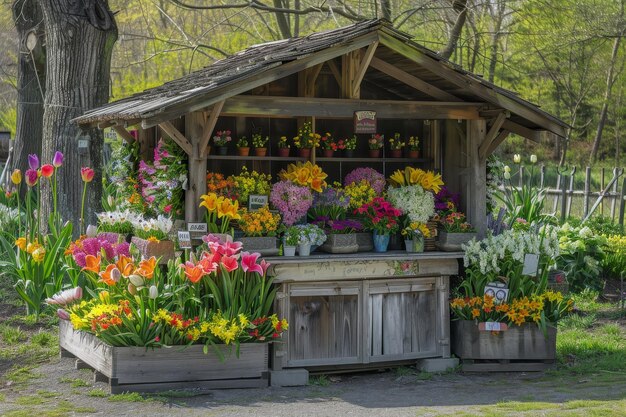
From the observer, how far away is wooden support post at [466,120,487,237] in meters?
9.65

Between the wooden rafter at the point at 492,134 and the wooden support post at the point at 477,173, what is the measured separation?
41 millimetres

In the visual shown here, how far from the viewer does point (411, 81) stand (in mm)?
9539

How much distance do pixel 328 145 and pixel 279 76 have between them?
1611 millimetres

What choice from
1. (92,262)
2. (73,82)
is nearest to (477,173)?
(92,262)

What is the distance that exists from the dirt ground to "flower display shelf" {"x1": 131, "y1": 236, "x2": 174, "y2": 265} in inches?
48.0

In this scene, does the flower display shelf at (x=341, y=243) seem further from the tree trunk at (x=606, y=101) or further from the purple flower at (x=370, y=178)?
the tree trunk at (x=606, y=101)

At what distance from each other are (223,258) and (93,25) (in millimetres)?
5182

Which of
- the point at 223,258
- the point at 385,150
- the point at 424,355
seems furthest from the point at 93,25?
the point at 424,355

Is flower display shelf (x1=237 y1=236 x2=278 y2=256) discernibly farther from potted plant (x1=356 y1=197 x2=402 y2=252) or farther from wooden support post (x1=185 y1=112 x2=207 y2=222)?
potted plant (x1=356 y1=197 x2=402 y2=252)

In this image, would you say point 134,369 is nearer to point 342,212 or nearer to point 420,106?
point 342,212

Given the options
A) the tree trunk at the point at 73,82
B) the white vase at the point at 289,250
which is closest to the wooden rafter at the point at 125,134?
the tree trunk at the point at 73,82

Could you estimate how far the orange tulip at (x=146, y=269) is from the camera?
8062 millimetres

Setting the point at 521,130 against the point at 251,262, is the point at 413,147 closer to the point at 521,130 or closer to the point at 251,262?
the point at 521,130

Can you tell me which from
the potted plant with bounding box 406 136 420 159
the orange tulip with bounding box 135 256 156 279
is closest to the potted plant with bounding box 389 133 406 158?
the potted plant with bounding box 406 136 420 159
